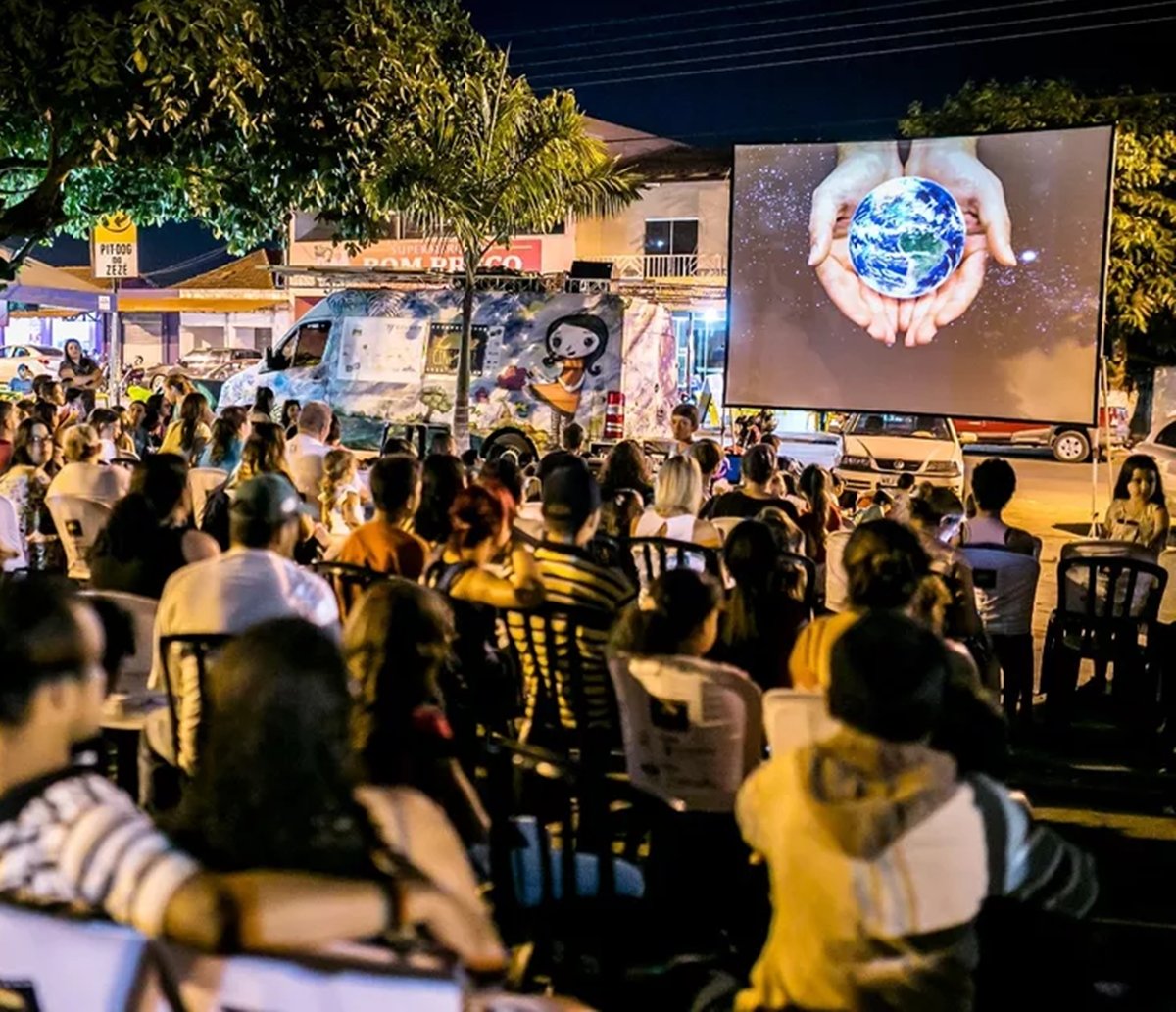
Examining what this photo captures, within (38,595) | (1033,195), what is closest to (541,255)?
(1033,195)

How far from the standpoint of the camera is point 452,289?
1748 centimetres

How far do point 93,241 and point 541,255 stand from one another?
18.6 meters

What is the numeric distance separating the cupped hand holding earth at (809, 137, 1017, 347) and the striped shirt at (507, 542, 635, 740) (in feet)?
19.2

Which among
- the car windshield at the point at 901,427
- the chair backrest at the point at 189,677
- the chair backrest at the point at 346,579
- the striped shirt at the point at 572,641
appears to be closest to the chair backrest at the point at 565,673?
the striped shirt at the point at 572,641

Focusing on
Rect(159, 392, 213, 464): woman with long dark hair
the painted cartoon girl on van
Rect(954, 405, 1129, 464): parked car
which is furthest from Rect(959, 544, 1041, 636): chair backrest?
Rect(954, 405, 1129, 464): parked car

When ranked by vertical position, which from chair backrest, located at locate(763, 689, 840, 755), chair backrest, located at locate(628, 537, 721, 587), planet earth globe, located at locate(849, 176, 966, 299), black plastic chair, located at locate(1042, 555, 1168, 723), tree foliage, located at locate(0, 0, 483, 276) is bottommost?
black plastic chair, located at locate(1042, 555, 1168, 723)

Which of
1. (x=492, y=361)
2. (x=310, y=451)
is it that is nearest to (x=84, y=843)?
(x=310, y=451)

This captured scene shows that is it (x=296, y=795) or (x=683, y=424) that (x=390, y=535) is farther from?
(x=683, y=424)

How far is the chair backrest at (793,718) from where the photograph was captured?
3.43 m

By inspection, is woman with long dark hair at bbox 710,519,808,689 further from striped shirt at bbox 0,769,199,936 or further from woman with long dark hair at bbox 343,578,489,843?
striped shirt at bbox 0,769,199,936

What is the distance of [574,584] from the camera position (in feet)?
15.8

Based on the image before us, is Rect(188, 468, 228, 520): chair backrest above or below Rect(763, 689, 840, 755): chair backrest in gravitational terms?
above

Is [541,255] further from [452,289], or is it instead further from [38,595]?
[38,595]

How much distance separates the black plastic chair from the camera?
6762mm
